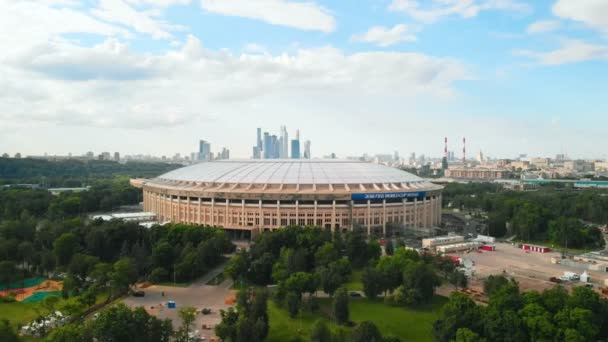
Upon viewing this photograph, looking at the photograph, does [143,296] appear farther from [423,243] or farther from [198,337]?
[423,243]

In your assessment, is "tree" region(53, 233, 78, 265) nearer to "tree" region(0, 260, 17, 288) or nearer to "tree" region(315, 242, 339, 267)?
"tree" region(0, 260, 17, 288)

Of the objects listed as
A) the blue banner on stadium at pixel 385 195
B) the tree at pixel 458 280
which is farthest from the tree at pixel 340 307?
the blue banner on stadium at pixel 385 195

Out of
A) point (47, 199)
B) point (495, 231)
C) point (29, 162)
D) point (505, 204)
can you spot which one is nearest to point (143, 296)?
point (495, 231)

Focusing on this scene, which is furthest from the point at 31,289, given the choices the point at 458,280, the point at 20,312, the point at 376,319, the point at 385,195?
the point at 385,195

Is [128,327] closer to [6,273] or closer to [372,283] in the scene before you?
[372,283]

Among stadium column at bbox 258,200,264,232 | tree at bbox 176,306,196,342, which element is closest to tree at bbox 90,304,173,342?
tree at bbox 176,306,196,342
